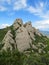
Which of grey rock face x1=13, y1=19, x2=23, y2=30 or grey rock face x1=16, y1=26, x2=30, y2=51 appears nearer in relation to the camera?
grey rock face x1=16, y1=26, x2=30, y2=51

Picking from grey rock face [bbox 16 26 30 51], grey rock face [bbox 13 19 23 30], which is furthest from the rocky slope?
grey rock face [bbox 13 19 23 30]

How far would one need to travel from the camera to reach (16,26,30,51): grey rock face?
153 m

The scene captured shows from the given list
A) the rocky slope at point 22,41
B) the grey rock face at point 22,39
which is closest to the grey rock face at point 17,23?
the rocky slope at point 22,41

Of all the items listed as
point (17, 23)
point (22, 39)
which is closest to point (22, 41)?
point (22, 39)

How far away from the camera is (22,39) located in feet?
526

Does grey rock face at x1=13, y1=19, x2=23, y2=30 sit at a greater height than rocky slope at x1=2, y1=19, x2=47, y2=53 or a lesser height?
greater

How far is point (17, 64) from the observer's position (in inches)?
4149

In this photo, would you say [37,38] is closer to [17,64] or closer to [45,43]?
[45,43]

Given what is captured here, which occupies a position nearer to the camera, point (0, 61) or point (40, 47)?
point (0, 61)

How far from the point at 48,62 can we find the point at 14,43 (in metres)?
Result: 49.6

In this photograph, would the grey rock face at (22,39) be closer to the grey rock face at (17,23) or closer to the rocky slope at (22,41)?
the rocky slope at (22,41)

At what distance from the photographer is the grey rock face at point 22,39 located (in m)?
153

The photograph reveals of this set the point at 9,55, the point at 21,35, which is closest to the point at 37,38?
the point at 21,35

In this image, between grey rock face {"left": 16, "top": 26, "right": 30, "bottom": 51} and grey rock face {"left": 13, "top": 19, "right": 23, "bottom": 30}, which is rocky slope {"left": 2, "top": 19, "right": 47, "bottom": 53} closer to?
grey rock face {"left": 16, "top": 26, "right": 30, "bottom": 51}
